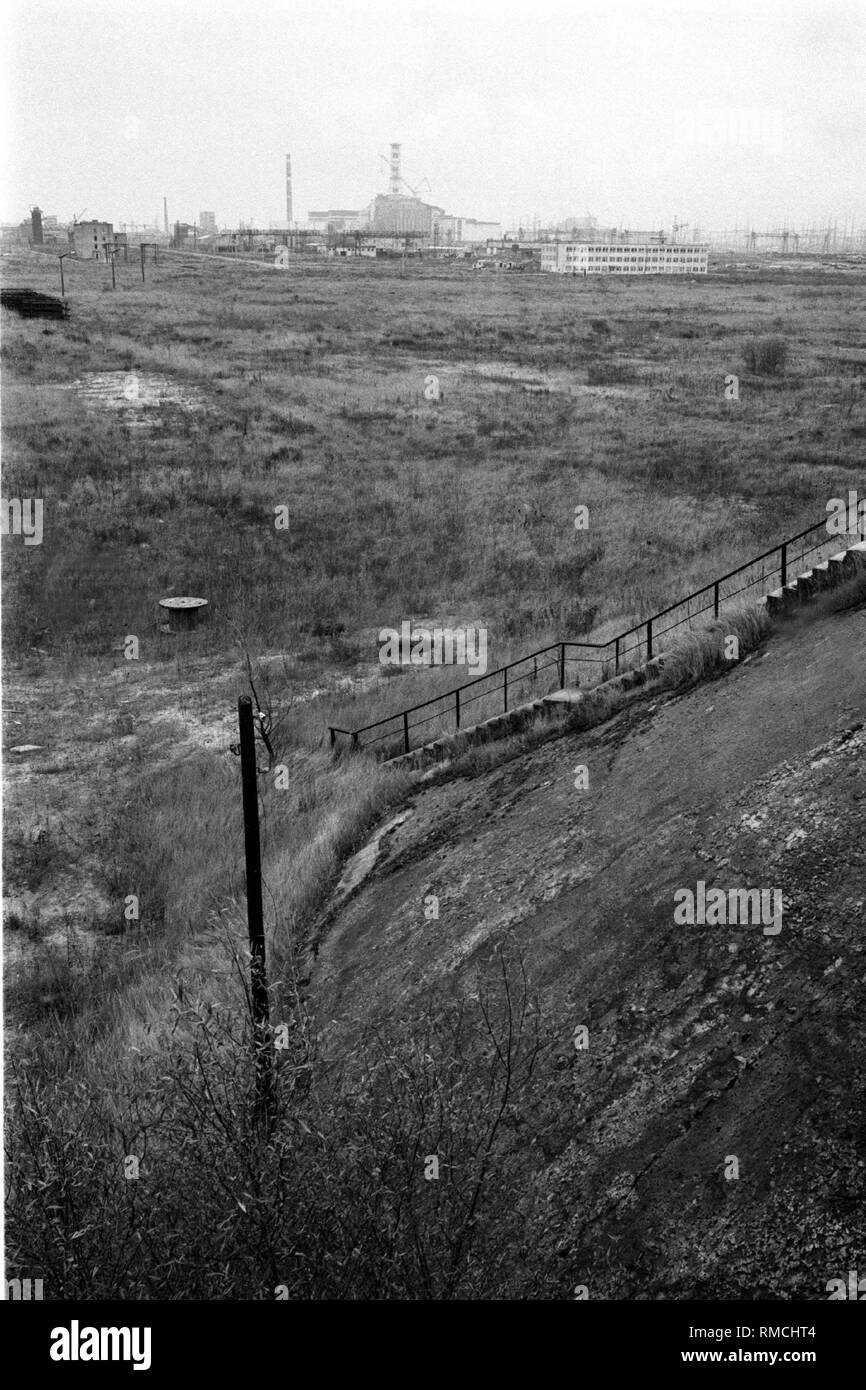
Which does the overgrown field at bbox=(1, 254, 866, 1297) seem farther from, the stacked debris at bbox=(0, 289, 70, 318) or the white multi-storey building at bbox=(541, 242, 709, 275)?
the white multi-storey building at bbox=(541, 242, 709, 275)

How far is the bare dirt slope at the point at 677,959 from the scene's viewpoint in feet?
26.3

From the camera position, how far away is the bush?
56.3m

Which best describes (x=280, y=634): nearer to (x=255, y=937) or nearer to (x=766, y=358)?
(x=255, y=937)

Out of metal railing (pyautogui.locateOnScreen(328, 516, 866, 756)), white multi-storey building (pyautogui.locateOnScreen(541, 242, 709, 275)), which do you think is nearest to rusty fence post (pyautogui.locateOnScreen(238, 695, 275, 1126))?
metal railing (pyautogui.locateOnScreen(328, 516, 866, 756))

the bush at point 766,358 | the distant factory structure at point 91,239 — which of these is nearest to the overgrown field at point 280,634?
the bush at point 766,358

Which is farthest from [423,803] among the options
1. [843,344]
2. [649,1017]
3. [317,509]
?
[843,344]

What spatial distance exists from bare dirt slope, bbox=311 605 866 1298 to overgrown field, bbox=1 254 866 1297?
637mm

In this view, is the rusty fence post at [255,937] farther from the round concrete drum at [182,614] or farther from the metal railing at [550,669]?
the round concrete drum at [182,614]

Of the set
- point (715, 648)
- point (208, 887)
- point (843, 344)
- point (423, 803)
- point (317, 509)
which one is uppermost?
point (843, 344)

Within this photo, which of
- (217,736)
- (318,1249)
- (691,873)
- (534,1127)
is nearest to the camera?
(318,1249)

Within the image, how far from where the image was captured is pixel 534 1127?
9430mm

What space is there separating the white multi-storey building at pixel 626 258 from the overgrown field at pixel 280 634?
77232mm

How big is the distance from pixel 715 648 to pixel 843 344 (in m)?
55.0
